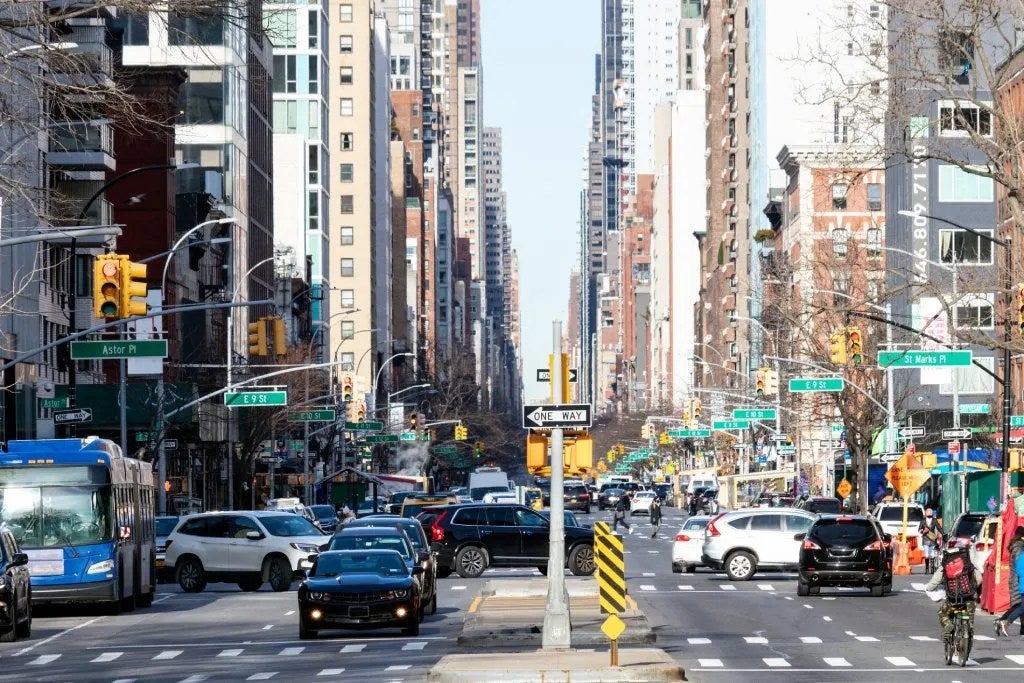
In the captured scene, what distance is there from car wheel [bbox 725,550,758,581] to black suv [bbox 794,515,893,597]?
21.0 ft

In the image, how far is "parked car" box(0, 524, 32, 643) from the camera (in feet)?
90.5

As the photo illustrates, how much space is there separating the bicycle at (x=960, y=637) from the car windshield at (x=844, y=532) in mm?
→ 14541

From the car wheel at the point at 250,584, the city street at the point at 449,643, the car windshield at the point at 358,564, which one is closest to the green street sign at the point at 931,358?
the city street at the point at 449,643

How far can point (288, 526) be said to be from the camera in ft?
137

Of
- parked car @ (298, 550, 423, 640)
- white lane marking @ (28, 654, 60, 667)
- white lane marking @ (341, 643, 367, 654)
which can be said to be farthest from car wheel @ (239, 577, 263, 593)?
white lane marking @ (28, 654, 60, 667)

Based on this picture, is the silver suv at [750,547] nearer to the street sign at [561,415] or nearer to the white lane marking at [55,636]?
the white lane marking at [55,636]

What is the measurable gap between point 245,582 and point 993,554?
55.7 feet

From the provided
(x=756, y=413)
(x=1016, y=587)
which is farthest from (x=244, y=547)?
(x=756, y=413)

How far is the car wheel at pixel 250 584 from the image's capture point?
139ft

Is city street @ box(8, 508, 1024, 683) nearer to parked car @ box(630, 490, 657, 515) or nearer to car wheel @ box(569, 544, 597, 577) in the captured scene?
car wheel @ box(569, 544, 597, 577)

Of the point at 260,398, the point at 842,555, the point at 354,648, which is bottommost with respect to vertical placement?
the point at 354,648

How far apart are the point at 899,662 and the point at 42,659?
10.9 meters

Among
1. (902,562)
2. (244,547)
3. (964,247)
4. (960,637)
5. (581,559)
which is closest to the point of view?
(960,637)

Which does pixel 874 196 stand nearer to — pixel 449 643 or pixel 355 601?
pixel 355 601
